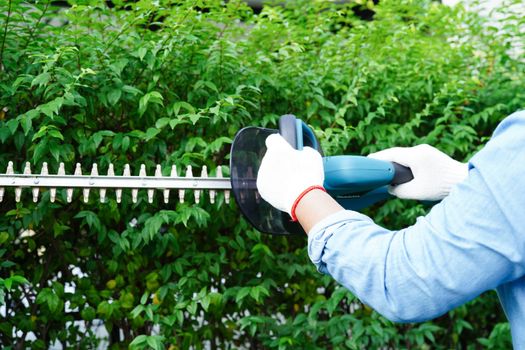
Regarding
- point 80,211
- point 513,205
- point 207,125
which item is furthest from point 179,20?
point 513,205

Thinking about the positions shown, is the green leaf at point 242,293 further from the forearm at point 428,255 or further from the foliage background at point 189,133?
the forearm at point 428,255

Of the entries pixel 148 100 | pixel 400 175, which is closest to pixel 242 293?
pixel 148 100

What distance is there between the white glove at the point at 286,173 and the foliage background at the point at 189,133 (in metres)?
1.02

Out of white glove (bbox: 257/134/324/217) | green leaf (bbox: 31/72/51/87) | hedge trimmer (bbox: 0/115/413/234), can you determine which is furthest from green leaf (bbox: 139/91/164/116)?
white glove (bbox: 257/134/324/217)

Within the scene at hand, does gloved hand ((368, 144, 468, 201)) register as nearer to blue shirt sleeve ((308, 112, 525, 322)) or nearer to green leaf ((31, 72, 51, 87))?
blue shirt sleeve ((308, 112, 525, 322))

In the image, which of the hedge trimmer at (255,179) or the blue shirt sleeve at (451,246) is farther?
the hedge trimmer at (255,179)

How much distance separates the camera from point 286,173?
1.32 m

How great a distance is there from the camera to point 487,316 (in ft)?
11.9

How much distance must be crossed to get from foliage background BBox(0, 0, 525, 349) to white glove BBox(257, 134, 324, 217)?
102 cm

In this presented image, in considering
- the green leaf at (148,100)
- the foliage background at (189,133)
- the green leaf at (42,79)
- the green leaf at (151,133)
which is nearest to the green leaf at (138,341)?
the foliage background at (189,133)

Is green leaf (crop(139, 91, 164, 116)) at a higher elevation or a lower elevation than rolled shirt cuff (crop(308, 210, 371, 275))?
lower

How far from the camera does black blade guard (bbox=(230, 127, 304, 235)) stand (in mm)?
1566

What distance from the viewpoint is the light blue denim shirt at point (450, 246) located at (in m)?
0.92

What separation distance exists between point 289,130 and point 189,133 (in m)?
1.32
